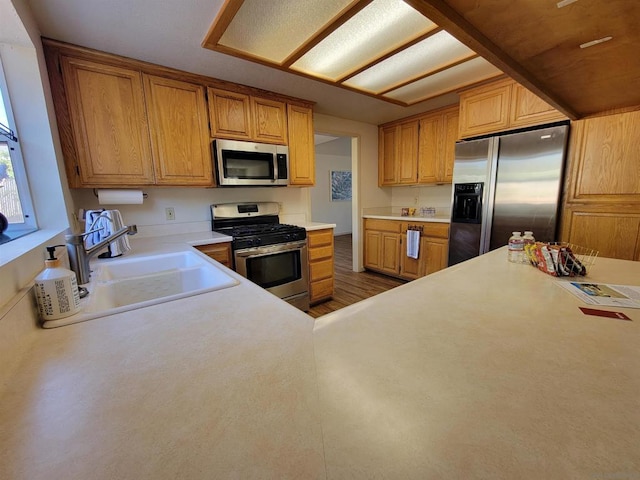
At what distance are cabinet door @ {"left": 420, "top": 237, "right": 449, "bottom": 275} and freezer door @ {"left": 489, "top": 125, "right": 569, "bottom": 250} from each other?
0.61 metres

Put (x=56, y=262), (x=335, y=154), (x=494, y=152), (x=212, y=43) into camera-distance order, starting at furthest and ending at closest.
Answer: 1. (x=335, y=154)
2. (x=494, y=152)
3. (x=212, y=43)
4. (x=56, y=262)

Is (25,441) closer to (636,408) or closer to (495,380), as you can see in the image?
(495,380)

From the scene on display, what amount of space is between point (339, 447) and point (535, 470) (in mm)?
235

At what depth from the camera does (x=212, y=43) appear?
1.67 m

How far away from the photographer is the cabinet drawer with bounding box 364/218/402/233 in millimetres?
3537

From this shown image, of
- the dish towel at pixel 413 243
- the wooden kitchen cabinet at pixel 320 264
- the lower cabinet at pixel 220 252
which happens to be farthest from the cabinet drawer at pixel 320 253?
the dish towel at pixel 413 243

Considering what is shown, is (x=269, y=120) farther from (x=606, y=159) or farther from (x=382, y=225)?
(x=606, y=159)

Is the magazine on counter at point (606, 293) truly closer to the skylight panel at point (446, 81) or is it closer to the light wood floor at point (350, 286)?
the skylight panel at point (446, 81)

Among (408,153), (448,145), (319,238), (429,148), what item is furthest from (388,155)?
(319,238)

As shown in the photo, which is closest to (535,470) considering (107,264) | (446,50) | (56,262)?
(56,262)

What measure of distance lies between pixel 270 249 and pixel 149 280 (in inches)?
44.2

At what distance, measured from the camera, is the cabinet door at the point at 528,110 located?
2.17 metres

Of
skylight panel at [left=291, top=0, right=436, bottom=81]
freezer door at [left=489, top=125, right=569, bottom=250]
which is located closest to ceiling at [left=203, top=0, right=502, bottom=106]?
skylight panel at [left=291, top=0, right=436, bottom=81]

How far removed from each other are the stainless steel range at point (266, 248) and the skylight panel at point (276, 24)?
138cm
